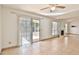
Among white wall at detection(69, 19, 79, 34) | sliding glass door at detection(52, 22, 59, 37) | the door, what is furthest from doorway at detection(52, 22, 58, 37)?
the door

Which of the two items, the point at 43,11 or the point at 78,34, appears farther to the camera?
the point at 78,34

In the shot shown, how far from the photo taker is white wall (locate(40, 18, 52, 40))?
232 cm

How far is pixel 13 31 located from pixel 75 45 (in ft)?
3.88

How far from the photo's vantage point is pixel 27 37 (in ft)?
7.46

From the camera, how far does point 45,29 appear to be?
2404mm

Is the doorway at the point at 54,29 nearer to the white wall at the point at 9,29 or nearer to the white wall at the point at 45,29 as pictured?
the white wall at the point at 45,29

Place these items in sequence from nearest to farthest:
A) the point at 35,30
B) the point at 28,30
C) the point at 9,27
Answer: the point at 9,27 < the point at 28,30 < the point at 35,30

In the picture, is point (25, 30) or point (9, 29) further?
point (25, 30)

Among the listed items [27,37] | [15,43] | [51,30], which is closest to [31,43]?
[27,37]

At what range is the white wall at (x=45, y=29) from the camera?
7.61 ft

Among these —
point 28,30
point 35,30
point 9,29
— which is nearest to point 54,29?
point 35,30

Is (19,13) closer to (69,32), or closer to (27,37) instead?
(27,37)

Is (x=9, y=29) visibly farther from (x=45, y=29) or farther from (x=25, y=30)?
(x=45, y=29)

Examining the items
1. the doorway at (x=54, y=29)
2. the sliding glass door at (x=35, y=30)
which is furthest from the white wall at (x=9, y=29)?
the doorway at (x=54, y=29)
